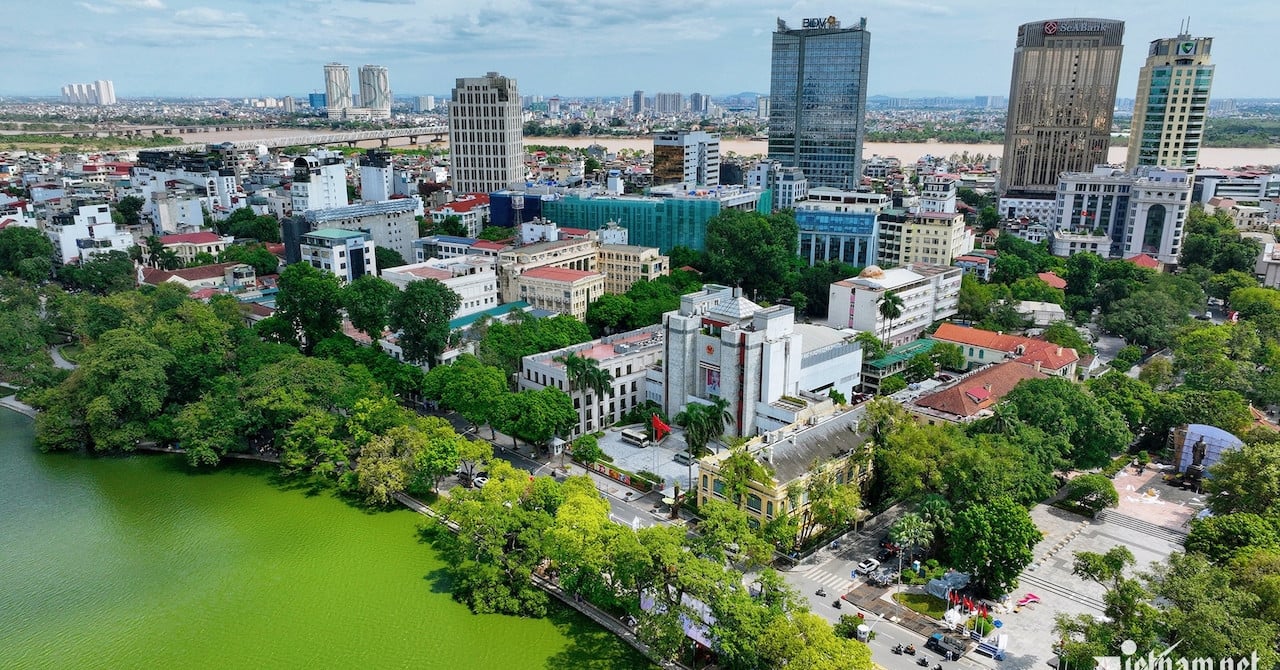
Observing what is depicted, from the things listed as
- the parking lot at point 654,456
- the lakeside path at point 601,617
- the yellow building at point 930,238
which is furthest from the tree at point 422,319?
the yellow building at point 930,238

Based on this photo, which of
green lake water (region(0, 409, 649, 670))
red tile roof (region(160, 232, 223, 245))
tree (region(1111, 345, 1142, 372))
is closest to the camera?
green lake water (region(0, 409, 649, 670))

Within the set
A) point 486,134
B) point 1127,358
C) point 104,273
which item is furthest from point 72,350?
point 1127,358

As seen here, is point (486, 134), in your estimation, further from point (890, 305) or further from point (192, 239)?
point (890, 305)

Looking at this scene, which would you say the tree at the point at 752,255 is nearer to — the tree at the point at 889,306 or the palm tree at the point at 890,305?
the tree at the point at 889,306

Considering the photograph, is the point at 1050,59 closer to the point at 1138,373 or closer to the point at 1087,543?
the point at 1138,373

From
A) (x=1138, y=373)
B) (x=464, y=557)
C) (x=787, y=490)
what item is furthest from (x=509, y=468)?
(x=1138, y=373)

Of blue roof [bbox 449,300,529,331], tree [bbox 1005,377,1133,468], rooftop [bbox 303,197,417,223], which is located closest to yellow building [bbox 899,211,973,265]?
tree [bbox 1005,377,1133,468]

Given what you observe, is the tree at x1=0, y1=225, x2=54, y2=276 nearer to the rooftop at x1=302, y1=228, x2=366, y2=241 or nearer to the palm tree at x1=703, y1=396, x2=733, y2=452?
the rooftop at x1=302, y1=228, x2=366, y2=241
